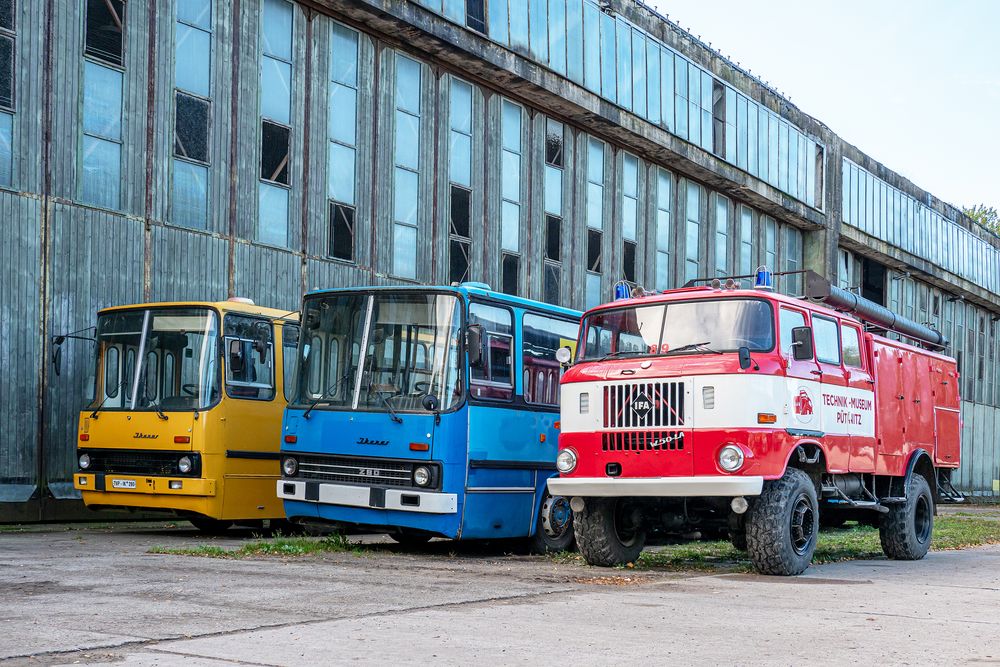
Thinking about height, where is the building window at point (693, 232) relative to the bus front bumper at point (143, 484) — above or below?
above

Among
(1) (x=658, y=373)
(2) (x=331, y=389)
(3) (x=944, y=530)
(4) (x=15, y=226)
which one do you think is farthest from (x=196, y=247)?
(3) (x=944, y=530)

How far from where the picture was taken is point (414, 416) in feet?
44.8

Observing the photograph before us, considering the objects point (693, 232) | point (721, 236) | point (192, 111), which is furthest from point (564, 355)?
point (721, 236)

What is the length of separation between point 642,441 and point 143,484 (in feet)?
22.3

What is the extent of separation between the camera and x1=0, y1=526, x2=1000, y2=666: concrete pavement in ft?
22.9

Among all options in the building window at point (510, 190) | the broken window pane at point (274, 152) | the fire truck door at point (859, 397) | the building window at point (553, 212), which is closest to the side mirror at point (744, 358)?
the fire truck door at point (859, 397)

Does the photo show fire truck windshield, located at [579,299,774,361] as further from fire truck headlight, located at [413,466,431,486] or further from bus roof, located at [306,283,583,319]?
fire truck headlight, located at [413,466,431,486]

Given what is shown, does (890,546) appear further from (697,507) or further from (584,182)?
(584,182)

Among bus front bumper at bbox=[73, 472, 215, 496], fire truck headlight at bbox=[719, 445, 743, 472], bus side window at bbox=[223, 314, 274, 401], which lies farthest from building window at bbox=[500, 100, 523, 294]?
fire truck headlight at bbox=[719, 445, 743, 472]

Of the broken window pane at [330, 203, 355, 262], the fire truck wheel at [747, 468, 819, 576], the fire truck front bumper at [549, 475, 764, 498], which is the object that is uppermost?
the broken window pane at [330, 203, 355, 262]

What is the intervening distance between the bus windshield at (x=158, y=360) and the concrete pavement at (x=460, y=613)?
3022 millimetres

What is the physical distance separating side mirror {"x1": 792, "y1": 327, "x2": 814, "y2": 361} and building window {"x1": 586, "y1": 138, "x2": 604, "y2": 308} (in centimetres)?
2141

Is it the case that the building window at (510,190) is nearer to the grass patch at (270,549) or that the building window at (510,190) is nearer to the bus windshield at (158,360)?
the bus windshield at (158,360)

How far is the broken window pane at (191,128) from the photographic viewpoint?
2277 cm
